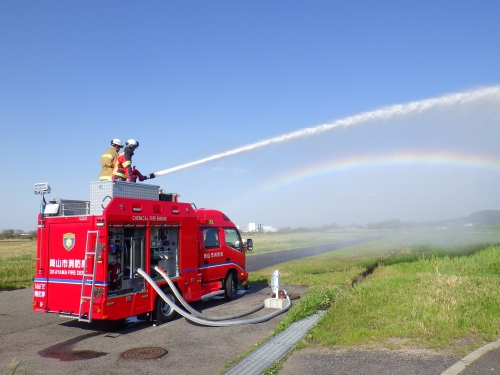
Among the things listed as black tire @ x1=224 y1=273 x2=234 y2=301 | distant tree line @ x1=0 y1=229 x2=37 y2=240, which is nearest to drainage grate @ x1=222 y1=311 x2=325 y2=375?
black tire @ x1=224 y1=273 x2=234 y2=301

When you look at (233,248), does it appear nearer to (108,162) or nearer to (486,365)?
(108,162)

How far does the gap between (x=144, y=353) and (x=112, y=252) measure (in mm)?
2192

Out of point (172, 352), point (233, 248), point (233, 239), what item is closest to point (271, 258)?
point (233, 239)

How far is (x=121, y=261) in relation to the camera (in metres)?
9.30

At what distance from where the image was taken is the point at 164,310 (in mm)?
10422

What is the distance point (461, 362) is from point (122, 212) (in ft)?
21.3

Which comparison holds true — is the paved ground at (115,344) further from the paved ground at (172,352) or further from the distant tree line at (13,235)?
the distant tree line at (13,235)

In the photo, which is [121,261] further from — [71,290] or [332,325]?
[332,325]

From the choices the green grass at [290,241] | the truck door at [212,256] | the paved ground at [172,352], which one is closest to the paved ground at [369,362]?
the paved ground at [172,352]

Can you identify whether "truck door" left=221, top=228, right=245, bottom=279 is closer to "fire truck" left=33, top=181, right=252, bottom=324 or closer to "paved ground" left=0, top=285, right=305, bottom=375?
"paved ground" left=0, top=285, right=305, bottom=375

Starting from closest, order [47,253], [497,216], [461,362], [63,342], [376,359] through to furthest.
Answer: [461,362] < [376,359] < [63,342] < [47,253] < [497,216]

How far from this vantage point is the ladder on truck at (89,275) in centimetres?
859

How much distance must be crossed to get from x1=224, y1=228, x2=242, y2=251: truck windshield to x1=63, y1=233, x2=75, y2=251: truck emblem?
17.1 ft

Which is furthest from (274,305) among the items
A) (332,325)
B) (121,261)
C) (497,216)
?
(497,216)
